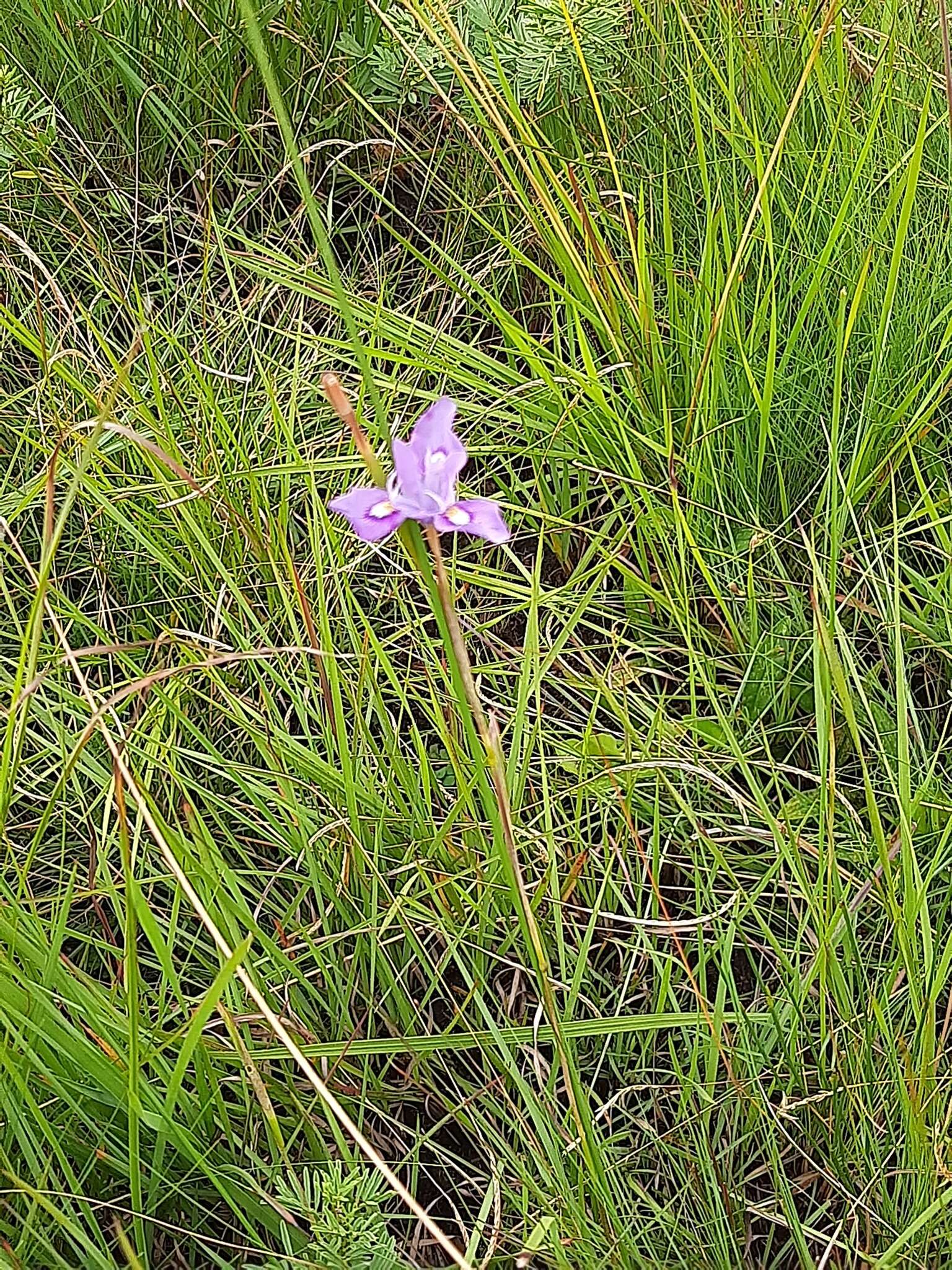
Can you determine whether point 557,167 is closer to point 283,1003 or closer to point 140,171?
point 140,171

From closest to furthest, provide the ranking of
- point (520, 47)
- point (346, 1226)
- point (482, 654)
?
point (346, 1226) → point (482, 654) → point (520, 47)

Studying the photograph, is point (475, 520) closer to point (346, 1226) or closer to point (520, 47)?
point (346, 1226)

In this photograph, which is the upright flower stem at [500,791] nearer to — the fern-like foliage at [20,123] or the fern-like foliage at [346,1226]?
the fern-like foliage at [346,1226]

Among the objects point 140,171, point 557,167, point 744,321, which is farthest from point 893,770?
point 140,171

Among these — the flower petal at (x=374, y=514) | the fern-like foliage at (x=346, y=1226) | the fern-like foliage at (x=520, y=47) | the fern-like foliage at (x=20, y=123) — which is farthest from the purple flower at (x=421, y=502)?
the fern-like foliage at (x=20, y=123)

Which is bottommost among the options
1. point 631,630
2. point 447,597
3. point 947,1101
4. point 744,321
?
point 947,1101

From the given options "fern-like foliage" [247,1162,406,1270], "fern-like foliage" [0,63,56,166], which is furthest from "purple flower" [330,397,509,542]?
"fern-like foliage" [0,63,56,166]

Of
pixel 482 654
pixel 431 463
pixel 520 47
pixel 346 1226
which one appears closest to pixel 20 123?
pixel 520 47
